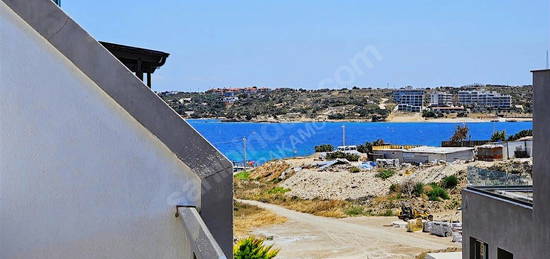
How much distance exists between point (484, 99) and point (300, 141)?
1883 inches

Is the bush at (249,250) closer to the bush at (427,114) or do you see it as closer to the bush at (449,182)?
the bush at (449,182)

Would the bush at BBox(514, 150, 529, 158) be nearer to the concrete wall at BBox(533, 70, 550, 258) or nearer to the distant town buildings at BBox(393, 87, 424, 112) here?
the concrete wall at BBox(533, 70, 550, 258)

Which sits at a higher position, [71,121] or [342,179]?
[71,121]

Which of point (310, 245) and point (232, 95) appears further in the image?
point (232, 95)

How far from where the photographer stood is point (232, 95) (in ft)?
325

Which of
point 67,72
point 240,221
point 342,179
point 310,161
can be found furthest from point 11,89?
point 310,161

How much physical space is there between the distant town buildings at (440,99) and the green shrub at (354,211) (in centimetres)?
10256

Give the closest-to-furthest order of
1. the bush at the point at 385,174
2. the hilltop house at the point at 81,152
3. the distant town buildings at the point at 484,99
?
the hilltop house at the point at 81,152 < the bush at the point at 385,174 < the distant town buildings at the point at 484,99

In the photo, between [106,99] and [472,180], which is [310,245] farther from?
[106,99]

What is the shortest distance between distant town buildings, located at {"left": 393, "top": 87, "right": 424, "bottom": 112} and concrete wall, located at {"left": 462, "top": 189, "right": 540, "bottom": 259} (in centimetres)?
12202

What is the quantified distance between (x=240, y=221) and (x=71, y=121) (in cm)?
3282

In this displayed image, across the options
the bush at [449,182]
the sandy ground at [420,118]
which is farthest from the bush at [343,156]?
the sandy ground at [420,118]

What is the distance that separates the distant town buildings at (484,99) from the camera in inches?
5182

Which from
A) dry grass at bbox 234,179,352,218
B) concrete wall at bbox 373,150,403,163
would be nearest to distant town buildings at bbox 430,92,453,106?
concrete wall at bbox 373,150,403,163
